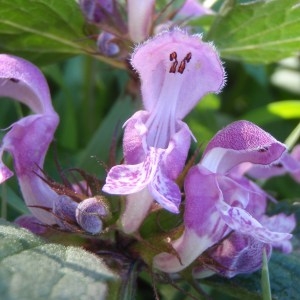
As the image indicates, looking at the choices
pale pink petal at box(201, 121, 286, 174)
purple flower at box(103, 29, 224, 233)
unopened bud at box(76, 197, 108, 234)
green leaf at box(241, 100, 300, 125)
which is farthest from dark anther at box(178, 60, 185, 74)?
green leaf at box(241, 100, 300, 125)

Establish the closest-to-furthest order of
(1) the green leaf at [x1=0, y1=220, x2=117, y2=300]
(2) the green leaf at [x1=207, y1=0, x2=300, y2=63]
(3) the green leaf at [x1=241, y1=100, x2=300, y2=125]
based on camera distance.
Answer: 1. (1) the green leaf at [x1=0, y1=220, x2=117, y2=300]
2. (2) the green leaf at [x1=207, y1=0, x2=300, y2=63]
3. (3) the green leaf at [x1=241, y1=100, x2=300, y2=125]

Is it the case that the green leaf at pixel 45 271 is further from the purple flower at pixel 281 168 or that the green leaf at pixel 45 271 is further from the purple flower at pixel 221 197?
the purple flower at pixel 281 168

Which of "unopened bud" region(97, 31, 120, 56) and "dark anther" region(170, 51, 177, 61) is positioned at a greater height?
"dark anther" region(170, 51, 177, 61)

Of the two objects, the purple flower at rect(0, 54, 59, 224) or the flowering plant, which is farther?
the purple flower at rect(0, 54, 59, 224)

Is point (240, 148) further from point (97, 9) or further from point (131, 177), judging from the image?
point (97, 9)

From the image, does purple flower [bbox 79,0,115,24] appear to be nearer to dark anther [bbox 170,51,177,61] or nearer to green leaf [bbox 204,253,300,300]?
dark anther [bbox 170,51,177,61]

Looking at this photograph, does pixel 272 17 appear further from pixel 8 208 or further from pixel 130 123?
pixel 8 208
